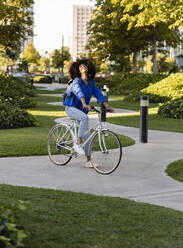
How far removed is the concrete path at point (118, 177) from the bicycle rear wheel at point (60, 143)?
142 mm

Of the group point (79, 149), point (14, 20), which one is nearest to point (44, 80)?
point (14, 20)

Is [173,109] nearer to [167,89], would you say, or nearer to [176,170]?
[167,89]

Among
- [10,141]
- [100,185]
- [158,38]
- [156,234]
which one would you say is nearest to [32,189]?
[100,185]

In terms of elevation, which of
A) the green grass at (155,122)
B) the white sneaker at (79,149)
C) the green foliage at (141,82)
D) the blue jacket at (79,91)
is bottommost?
the green grass at (155,122)

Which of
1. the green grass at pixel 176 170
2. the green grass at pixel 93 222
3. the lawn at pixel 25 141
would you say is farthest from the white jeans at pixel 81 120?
the green grass at pixel 93 222

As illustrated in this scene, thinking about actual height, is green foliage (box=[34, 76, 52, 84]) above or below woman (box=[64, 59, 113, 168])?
Answer: below

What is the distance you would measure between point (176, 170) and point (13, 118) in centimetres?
697

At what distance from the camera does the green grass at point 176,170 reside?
7.46 metres

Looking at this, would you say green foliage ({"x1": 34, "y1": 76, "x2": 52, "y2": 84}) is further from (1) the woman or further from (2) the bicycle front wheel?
(2) the bicycle front wheel

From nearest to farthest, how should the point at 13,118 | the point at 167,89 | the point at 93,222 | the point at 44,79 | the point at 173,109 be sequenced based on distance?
the point at 93,222, the point at 13,118, the point at 173,109, the point at 167,89, the point at 44,79

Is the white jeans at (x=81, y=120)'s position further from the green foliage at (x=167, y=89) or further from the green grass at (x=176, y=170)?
the green foliage at (x=167, y=89)

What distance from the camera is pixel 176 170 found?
7883 mm

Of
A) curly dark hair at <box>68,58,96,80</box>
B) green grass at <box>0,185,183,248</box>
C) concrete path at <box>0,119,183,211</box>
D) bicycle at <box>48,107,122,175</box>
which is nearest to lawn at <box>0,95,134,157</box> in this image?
concrete path at <box>0,119,183,211</box>

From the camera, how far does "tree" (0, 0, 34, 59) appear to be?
113ft
